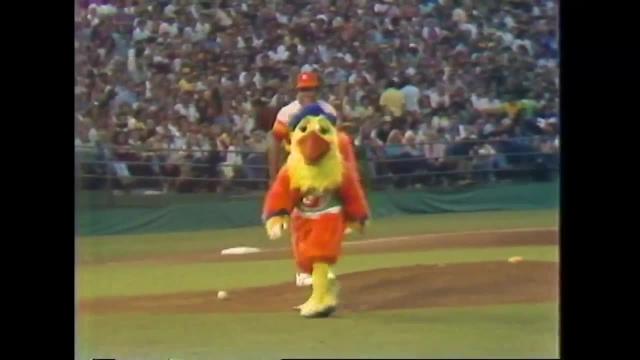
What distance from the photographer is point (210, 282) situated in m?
7.46

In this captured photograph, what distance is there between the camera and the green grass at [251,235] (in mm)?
7418

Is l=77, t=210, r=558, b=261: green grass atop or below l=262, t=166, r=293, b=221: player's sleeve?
below

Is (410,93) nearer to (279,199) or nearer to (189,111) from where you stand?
(279,199)

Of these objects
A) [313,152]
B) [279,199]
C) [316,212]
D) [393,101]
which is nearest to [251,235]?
[279,199]

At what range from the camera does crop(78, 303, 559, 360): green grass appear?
7480 mm

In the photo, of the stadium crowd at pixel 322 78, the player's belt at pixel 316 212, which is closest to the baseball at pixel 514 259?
the stadium crowd at pixel 322 78

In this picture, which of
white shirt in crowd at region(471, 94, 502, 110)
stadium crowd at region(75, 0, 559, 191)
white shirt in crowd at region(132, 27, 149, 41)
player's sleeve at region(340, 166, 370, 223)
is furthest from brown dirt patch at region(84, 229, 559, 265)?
white shirt in crowd at region(132, 27, 149, 41)

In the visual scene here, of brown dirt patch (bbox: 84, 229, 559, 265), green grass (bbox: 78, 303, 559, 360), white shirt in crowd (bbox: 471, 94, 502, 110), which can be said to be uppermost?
white shirt in crowd (bbox: 471, 94, 502, 110)

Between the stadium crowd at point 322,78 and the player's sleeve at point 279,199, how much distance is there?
9cm

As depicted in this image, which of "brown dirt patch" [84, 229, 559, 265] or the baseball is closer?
"brown dirt patch" [84, 229, 559, 265]

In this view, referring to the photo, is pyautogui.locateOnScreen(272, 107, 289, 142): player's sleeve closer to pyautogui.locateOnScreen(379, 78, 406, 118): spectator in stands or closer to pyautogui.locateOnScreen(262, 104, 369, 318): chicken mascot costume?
pyautogui.locateOnScreen(262, 104, 369, 318): chicken mascot costume

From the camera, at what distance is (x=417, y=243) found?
7.48 metres

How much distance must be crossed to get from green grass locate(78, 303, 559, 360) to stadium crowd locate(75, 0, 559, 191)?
2.44 ft
